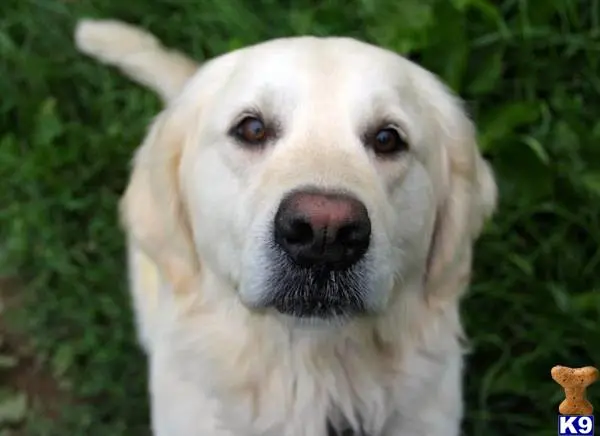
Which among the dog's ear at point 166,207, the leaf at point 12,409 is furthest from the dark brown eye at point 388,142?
the leaf at point 12,409

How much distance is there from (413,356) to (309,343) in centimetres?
27

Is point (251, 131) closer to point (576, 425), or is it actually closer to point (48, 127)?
point (576, 425)

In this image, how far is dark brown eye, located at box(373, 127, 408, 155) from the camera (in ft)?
6.99

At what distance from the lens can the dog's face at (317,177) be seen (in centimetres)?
192

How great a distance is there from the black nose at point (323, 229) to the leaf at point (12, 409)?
65.7 inches

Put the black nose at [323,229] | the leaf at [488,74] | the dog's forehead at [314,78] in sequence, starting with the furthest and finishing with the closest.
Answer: the leaf at [488,74]
the dog's forehead at [314,78]
the black nose at [323,229]

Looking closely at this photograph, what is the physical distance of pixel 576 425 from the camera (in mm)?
1690

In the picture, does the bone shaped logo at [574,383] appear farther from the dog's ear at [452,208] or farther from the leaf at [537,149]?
the leaf at [537,149]

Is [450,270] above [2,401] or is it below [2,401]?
above

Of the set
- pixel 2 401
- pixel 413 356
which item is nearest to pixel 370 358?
pixel 413 356

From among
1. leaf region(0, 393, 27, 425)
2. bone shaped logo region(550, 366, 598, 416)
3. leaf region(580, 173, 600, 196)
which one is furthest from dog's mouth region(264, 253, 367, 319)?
leaf region(0, 393, 27, 425)

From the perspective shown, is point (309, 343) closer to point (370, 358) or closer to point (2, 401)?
point (370, 358)

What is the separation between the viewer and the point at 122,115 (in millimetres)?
3631

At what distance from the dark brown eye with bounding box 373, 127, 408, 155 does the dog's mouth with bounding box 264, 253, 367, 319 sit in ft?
1.04
